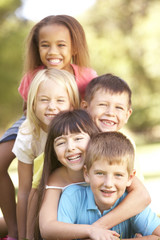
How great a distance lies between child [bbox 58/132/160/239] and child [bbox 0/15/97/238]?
1.11m

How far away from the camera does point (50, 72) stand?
388cm

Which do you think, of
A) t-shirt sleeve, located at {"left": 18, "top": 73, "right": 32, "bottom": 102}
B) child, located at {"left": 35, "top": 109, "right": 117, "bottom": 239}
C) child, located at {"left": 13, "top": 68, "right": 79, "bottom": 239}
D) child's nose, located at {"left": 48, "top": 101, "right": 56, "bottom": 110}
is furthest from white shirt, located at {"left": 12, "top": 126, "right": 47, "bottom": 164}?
t-shirt sleeve, located at {"left": 18, "top": 73, "right": 32, "bottom": 102}

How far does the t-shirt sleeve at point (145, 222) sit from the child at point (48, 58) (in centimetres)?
140

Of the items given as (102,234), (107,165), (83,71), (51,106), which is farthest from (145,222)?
(83,71)

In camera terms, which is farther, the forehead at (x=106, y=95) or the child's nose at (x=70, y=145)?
the forehead at (x=106, y=95)

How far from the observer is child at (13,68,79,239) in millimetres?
3721

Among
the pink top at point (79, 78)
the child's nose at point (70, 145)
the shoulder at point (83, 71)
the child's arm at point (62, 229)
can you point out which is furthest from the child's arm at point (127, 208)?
the shoulder at point (83, 71)

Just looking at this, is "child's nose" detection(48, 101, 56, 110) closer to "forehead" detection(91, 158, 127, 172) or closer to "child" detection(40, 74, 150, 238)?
"child" detection(40, 74, 150, 238)

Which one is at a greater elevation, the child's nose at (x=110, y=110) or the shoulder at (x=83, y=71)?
the shoulder at (x=83, y=71)

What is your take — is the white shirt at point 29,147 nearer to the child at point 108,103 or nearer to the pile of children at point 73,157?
the pile of children at point 73,157

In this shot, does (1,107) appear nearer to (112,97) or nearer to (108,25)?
(108,25)

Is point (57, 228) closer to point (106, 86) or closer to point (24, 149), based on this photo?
point (24, 149)

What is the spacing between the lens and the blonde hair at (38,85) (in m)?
3.79

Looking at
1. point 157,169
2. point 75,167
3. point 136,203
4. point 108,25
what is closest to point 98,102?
point 75,167
